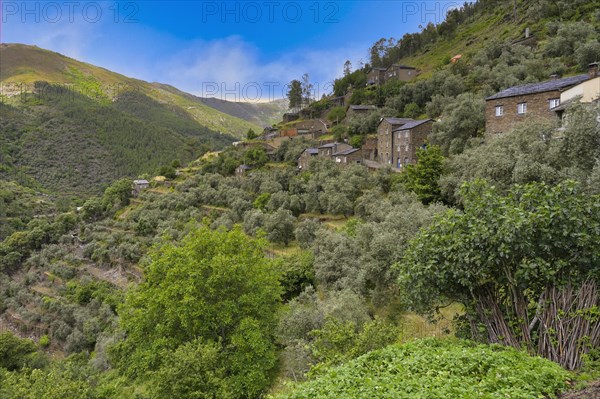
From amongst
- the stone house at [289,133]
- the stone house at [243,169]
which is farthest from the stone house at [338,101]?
the stone house at [243,169]

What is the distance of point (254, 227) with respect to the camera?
3653 cm

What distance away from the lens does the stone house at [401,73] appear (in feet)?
253

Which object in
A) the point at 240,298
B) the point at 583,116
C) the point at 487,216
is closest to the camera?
the point at 487,216

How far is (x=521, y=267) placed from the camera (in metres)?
8.17

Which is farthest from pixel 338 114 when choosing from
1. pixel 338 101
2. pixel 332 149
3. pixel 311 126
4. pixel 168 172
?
pixel 168 172

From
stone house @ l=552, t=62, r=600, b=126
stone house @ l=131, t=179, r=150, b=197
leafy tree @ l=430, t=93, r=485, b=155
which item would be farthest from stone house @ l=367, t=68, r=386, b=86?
stone house @ l=552, t=62, r=600, b=126

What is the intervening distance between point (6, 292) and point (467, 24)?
381 feet

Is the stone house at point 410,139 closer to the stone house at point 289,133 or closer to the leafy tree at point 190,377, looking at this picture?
the leafy tree at point 190,377

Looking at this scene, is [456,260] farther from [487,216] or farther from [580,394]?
[580,394]

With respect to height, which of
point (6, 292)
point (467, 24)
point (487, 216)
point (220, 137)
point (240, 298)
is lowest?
point (6, 292)

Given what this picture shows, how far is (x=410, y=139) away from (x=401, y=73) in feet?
148

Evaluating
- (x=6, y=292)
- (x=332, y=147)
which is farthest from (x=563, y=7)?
(x=6, y=292)

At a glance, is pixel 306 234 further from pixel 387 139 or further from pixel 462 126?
pixel 387 139

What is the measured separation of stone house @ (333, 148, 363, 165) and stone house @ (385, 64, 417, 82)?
38.1m
